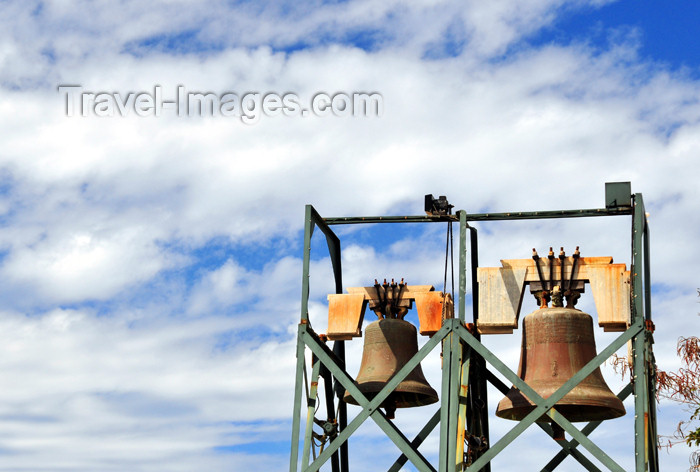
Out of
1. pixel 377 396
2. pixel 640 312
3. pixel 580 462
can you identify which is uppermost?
pixel 640 312

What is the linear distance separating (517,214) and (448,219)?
1.03m

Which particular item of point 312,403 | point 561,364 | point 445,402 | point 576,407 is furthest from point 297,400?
point 576,407

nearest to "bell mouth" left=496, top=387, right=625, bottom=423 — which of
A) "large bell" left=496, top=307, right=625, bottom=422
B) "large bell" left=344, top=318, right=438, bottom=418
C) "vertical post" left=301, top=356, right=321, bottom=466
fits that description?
"large bell" left=496, top=307, right=625, bottom=422

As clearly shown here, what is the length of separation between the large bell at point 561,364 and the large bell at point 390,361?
1293 millimetres

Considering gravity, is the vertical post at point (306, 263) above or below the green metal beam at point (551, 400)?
above

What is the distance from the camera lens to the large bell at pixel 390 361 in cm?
1686

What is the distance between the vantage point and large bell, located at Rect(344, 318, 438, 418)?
55.3ft

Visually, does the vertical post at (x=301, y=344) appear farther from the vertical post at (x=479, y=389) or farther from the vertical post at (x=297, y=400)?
the vertical post at (x=479, y=389)

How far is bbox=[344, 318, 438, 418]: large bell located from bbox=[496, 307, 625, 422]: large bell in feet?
4.24

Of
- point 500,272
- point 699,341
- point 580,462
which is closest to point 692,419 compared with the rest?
point 699,341

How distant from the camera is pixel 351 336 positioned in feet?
55.9

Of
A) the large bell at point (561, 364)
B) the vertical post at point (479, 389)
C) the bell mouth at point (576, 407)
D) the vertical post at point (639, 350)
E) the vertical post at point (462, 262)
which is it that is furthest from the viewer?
the vertical post at point (479, 389)

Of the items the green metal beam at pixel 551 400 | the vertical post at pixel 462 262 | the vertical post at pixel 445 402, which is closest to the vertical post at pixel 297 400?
the vertical post at pixel 445 402

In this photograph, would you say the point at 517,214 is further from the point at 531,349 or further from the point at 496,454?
the point at 496,454
